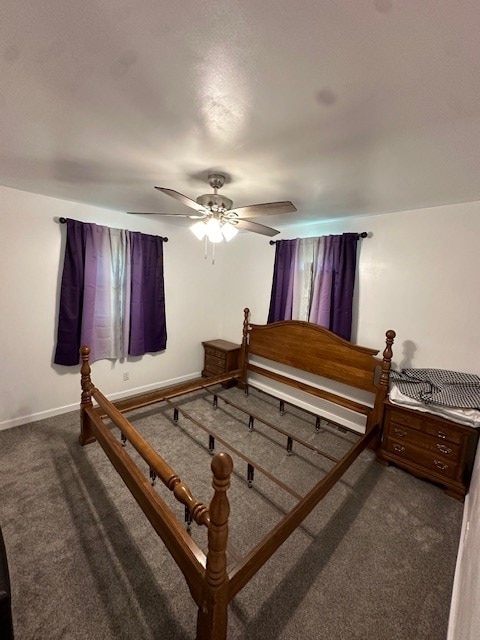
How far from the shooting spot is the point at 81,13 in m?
0.82

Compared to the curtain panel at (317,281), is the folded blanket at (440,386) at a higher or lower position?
lower

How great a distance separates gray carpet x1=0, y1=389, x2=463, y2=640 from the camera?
1271 millimetres

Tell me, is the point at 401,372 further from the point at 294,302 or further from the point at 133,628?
the point at 133,628

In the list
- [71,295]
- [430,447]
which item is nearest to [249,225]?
[71,295]

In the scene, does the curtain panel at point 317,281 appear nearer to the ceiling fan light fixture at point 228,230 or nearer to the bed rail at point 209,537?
the ceiling fan light fixture at point 228,230

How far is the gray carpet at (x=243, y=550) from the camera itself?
50.1 inches

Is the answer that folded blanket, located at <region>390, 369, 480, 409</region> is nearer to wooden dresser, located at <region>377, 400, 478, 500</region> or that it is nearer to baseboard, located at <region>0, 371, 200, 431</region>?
wooden dresser, located at <region>377, 400, 478, 500</region>

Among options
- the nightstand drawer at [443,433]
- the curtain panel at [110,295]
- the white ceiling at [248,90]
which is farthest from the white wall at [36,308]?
the nightstand drawer at [443,433]

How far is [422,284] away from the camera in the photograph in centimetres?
255

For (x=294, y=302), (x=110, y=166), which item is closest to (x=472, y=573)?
(x=294, y=302)

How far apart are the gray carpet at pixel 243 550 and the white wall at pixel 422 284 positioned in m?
1.20

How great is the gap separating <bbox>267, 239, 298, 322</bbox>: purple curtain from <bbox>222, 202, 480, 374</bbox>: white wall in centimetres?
50

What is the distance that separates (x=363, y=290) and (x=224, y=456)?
8.51ft

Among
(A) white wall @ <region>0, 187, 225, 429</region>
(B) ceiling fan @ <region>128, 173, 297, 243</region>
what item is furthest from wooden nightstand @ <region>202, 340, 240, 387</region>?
(B) ceiling fan @ <region>128, 173, 297, 243</region>
